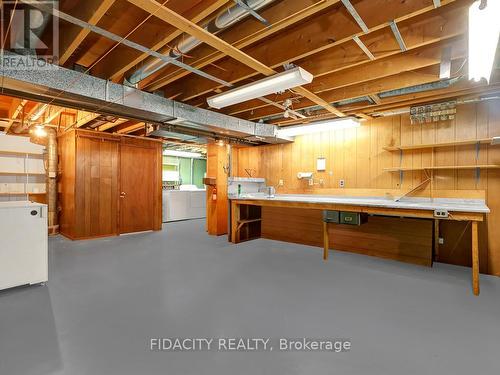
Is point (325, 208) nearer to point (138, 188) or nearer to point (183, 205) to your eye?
point (138, 188)

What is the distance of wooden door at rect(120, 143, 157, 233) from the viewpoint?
5742 millimetres

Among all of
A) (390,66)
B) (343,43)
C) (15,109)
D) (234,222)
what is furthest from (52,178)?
(390,66)

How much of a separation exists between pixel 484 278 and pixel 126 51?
510 centimetres

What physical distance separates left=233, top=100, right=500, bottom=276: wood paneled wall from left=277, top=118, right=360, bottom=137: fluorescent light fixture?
18.2 inches

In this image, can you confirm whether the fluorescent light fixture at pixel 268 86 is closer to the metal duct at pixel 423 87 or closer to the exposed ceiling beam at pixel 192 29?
the exposed ceiling beam at pixel 192 29

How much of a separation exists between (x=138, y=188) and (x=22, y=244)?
322 centimetres

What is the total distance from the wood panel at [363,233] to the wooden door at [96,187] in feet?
11.0

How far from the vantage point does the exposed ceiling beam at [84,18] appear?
5.79 feet

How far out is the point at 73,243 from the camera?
16.0 feet

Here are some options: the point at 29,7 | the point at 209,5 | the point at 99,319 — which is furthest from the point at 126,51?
the point at 99,319

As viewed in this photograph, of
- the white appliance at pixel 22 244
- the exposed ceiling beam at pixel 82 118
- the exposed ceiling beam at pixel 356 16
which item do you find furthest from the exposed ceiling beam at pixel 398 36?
the exposed ceiling beam at pixel 82 118

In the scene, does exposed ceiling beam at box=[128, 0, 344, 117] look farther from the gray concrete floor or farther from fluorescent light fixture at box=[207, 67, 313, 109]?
the gray concrete floor

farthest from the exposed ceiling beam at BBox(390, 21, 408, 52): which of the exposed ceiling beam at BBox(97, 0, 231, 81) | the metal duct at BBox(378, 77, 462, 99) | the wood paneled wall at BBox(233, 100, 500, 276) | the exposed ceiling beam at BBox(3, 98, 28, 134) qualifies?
the exposed ceiling beam at BBox(3, 98, 28, 134)

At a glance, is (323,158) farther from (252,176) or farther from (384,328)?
(384,328)
